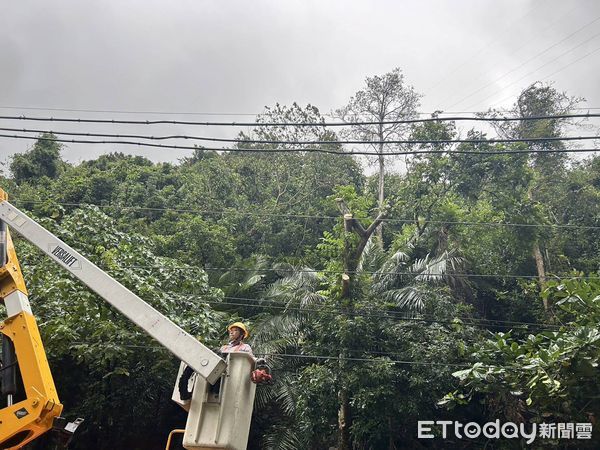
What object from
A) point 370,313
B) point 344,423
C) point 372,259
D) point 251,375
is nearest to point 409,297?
point 370,313

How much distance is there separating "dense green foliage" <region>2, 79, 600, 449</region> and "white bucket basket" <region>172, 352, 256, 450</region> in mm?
5745

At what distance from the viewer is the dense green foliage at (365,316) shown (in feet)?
39.8

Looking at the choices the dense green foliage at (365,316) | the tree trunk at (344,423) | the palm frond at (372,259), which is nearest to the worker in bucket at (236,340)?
the dense green foliage at (365,316)

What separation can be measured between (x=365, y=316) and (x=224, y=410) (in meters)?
9.41

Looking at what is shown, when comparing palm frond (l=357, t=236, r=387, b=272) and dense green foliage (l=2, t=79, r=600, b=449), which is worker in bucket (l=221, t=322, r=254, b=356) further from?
palm frond (l=357, t=236, r=387, b=272)

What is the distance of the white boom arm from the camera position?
5.51 meters

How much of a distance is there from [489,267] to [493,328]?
2.06 metres

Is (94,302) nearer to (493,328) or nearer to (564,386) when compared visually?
(564,386)

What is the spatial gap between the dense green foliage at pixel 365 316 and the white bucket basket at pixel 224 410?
575cm

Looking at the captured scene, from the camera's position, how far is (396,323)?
48.4 ft

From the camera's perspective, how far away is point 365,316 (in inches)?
571

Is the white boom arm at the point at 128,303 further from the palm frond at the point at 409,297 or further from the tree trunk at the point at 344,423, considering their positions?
the palm frond at the point at 409,297

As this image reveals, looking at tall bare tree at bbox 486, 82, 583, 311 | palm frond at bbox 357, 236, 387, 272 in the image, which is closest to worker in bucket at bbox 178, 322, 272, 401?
palm frond at bbox 357, 236, 387, 272

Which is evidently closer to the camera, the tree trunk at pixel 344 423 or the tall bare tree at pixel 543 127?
the tree trunk at pixel 344 423
